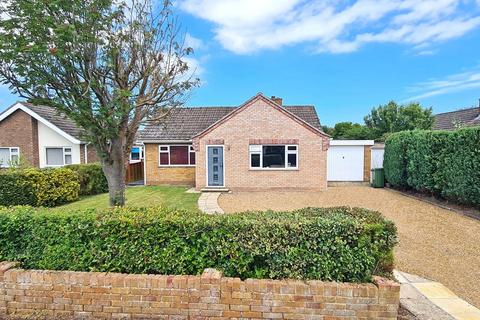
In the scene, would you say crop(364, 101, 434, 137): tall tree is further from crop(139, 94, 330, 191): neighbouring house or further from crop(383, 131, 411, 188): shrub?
crop(139, 94, 330, 191): neighbouring house

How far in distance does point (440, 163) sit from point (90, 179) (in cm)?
1647

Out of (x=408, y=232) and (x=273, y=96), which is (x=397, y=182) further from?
(x=273, y=96)

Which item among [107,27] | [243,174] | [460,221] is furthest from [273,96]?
[107,27]

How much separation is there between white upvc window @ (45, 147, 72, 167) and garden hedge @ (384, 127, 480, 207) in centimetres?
2107

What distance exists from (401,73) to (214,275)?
59.1 ft

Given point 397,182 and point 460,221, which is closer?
point 460,221

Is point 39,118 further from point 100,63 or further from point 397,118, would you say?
point 397,118

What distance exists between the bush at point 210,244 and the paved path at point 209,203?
5632mm

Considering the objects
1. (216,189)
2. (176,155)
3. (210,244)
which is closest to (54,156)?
(176,155)

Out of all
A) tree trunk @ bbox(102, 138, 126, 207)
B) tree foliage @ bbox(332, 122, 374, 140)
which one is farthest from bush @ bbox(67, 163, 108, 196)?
tree foliage @ bbox(332, 122, 374, 140)

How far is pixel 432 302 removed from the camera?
12.4 feet

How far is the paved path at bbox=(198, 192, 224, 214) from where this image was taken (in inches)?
399

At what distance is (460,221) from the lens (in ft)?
27.7

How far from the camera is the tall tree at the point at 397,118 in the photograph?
28.0 m
